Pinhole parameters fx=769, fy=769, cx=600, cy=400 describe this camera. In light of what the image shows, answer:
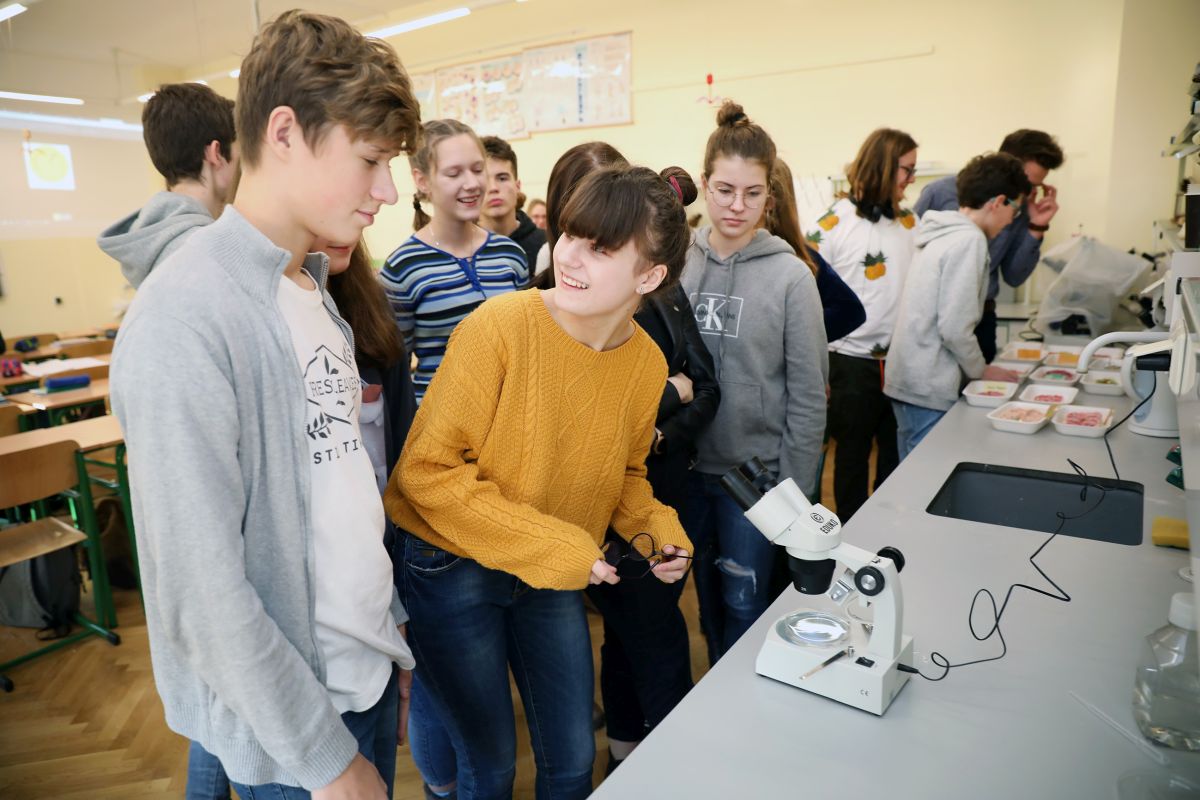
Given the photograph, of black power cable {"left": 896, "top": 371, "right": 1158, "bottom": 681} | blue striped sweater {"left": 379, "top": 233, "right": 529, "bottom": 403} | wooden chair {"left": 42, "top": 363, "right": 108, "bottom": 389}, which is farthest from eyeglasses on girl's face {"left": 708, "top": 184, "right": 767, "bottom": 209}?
wooden chair {"left": 42, "top": 363, "right": 108, "bottom": 389}

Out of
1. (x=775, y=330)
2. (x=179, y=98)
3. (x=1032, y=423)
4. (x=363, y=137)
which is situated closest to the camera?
(x=363, y=137)

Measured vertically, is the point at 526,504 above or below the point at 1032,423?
above

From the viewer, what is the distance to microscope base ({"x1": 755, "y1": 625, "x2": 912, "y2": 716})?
3.23 ft

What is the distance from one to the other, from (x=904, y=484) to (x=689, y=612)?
1.19 meters

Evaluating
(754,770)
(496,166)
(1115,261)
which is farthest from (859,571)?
(1115,261)

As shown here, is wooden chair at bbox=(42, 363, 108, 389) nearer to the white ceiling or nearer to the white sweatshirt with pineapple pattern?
the white ceiling

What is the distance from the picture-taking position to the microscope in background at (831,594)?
3.15ft

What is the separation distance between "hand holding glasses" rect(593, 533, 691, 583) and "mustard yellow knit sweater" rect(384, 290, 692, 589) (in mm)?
36

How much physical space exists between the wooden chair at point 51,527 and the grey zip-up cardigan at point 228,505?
2.25 m

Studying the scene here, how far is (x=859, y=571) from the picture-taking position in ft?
3.26

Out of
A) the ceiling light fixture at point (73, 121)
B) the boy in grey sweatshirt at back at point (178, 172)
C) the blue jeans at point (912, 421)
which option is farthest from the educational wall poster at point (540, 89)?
the boy in grey sweatshirt at back at point (178, 172)

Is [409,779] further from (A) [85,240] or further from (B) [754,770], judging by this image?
(A) [85,240]

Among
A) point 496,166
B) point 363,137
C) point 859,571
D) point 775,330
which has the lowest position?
point 859,571

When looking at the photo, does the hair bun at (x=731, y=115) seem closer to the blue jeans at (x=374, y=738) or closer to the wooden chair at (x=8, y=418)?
the blue jeans at (x=374, y=738)
